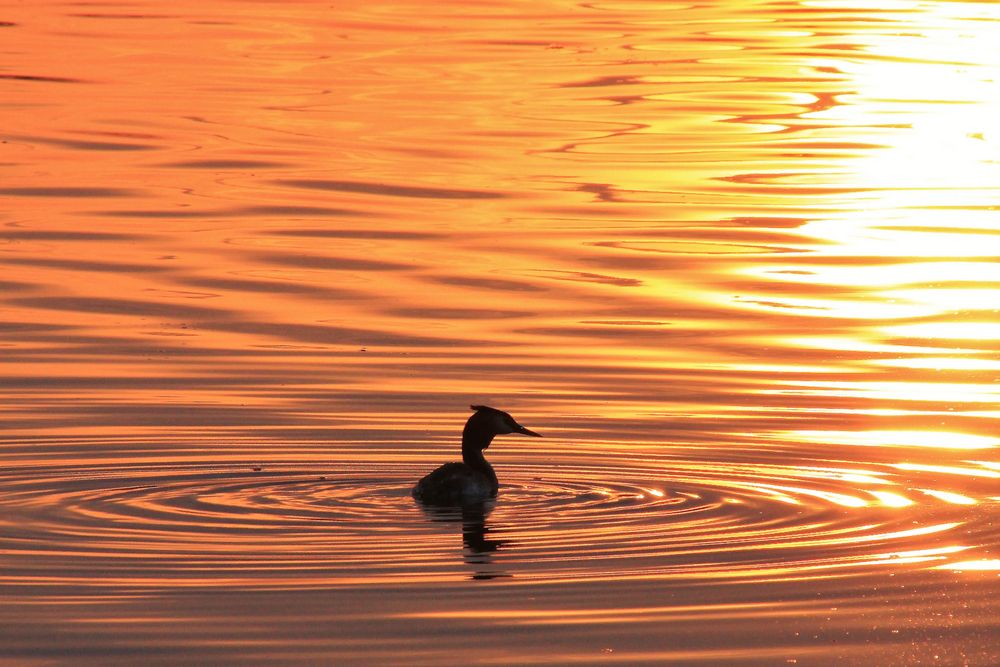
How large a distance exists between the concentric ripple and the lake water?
40 mm

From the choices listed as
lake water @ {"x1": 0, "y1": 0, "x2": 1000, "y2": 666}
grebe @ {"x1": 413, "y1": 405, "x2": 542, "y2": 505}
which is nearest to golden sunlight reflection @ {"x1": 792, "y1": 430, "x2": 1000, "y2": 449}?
lake water @ {"x1": 0, "y1": 0, "x2": 1000, "y2": 666}

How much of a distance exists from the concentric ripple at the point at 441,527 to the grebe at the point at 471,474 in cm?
11

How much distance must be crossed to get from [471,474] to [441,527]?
2.10 feet

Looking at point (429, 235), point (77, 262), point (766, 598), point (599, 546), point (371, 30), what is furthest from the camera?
point (371, 30)

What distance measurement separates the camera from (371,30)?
1708 inches

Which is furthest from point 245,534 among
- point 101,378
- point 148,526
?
point 101,378

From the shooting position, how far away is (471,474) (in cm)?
1352

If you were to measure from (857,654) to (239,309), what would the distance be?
11.1 metres

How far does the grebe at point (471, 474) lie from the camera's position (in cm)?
1338

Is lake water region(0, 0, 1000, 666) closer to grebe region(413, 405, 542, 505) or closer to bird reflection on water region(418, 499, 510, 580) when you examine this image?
bird reflection on water region(418, 499, 510, 580)

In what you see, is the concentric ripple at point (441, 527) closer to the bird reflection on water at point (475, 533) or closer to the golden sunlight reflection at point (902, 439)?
the bird reflection on water at point (475, 533)

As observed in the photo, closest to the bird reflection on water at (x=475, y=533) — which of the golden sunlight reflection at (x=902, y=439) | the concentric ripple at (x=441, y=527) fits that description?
the concentric ripple at (x=441, y=527)

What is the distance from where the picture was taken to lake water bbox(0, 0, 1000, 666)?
10930 millimetres

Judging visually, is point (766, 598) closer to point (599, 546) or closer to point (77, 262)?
point (599, 546)
